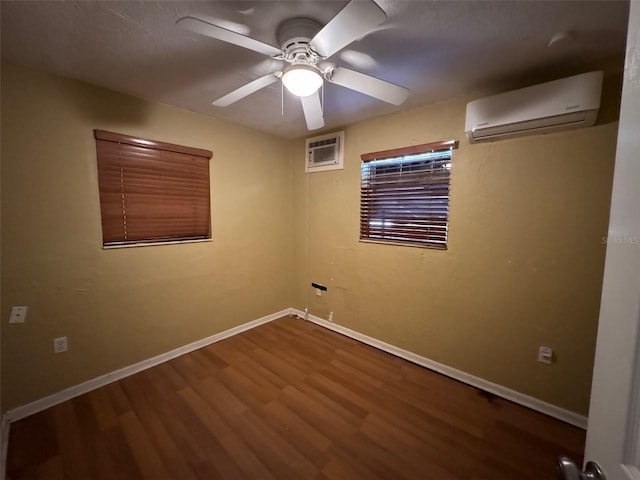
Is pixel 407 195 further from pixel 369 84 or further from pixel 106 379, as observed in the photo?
pixel 106 379

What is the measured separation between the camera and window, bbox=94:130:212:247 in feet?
6.68

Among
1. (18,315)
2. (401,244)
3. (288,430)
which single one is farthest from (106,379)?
(401,244)

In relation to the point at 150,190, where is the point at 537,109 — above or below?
above

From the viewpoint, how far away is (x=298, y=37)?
127 centimetres

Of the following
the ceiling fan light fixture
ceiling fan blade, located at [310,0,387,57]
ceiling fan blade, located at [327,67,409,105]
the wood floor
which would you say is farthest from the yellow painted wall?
ceiling fan blade, located at [310,0,387,57]

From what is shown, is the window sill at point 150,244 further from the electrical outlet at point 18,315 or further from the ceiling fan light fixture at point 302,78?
the ceiling fan light fixture at point 302,78

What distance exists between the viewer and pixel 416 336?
2.41 metres

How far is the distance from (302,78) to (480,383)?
8.19 feet

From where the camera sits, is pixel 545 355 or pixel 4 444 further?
pixel 545 355

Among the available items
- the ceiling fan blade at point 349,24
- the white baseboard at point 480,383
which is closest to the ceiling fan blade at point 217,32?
the ceiling fan blade at point 349,24

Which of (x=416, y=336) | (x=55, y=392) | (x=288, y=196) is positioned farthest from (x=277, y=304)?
(x=55, y=392)

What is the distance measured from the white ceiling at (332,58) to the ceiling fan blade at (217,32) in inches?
7.4

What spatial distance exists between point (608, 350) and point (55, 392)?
2.95 m

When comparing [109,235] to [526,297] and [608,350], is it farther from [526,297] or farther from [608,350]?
[526,297]
